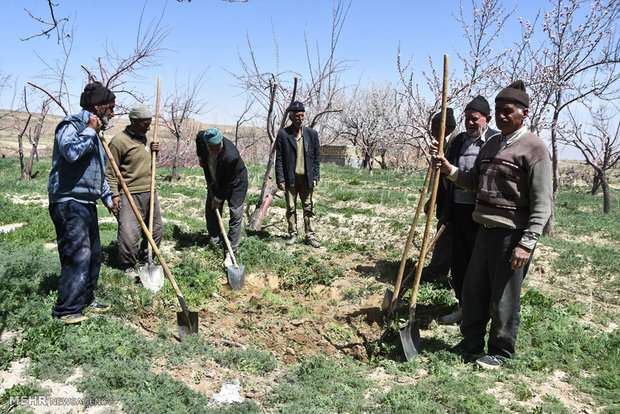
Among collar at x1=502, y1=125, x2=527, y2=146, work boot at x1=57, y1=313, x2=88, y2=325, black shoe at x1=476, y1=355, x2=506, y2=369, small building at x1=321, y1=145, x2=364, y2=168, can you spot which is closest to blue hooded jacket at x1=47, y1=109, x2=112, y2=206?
work boot at x1=57, y1=313, x2=88, y2=325

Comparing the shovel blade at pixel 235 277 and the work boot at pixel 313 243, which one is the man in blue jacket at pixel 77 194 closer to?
the shovel blade at pixel 235 277

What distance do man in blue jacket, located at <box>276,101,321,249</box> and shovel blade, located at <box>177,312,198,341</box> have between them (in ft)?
10.1

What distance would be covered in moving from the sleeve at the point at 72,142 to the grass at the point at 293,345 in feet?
4.69

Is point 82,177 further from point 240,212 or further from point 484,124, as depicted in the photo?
point 484,124

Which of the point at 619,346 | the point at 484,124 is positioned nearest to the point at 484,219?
the point at 484,124

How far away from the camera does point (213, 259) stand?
6.24 metres

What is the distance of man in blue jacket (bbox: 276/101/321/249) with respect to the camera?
6.70 metres

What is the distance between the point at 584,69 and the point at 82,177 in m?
9.70

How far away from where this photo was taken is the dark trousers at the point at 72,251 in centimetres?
379

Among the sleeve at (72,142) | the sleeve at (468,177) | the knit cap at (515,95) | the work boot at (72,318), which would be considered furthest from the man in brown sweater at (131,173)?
the knit cap at (515,95)

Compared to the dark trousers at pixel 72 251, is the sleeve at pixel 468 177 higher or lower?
higher

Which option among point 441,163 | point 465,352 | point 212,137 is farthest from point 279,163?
point 465,352

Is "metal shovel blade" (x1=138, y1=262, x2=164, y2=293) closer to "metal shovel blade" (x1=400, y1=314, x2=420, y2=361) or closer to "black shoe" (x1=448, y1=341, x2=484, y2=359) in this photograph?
"metal shovel blade" (x1=400, y1=314, x2=420, y2=361)

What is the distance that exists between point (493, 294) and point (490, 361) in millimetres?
596
